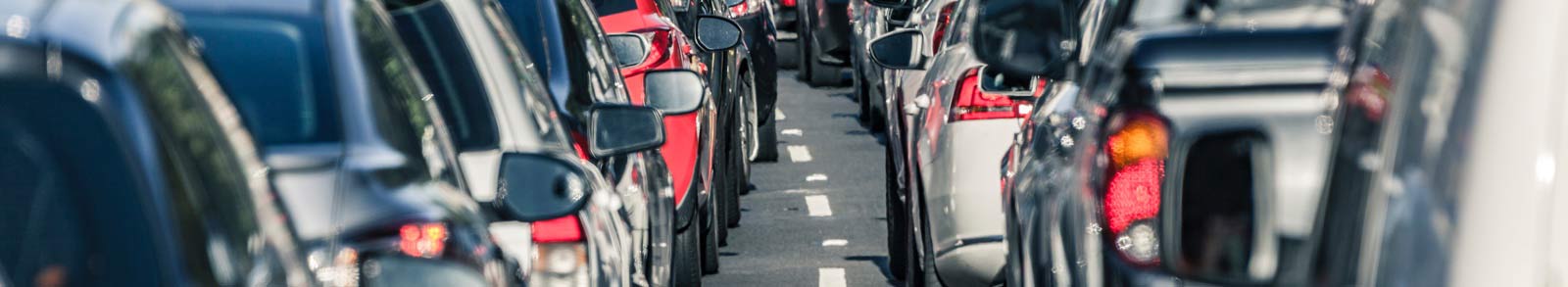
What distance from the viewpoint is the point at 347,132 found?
4.00 meters

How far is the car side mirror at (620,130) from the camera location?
6195 mm

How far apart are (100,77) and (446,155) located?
6.08ft

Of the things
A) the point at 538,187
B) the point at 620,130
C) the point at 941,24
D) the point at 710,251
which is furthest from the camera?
the point at 710,251

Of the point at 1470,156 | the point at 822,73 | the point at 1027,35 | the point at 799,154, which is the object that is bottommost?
the point at 822,73

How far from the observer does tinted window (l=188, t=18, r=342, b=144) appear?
162 inches

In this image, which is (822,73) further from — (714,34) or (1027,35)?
(1027,35)

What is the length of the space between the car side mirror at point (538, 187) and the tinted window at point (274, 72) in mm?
677

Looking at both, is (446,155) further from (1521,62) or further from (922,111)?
(922,111)

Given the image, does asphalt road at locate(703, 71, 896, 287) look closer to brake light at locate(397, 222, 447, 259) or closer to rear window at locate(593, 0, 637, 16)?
rear window at locate(593, 0, 637, 16)

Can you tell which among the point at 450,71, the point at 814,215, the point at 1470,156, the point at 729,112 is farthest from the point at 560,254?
the point at 814,215

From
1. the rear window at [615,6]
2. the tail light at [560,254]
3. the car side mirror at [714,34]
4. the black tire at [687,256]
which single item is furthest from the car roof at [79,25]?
the car side mirror at [714,34]

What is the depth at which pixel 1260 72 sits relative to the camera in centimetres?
469

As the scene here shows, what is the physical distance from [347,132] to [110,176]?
1.09m

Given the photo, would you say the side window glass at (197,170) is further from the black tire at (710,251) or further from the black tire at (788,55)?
the black tire at (788,55)
